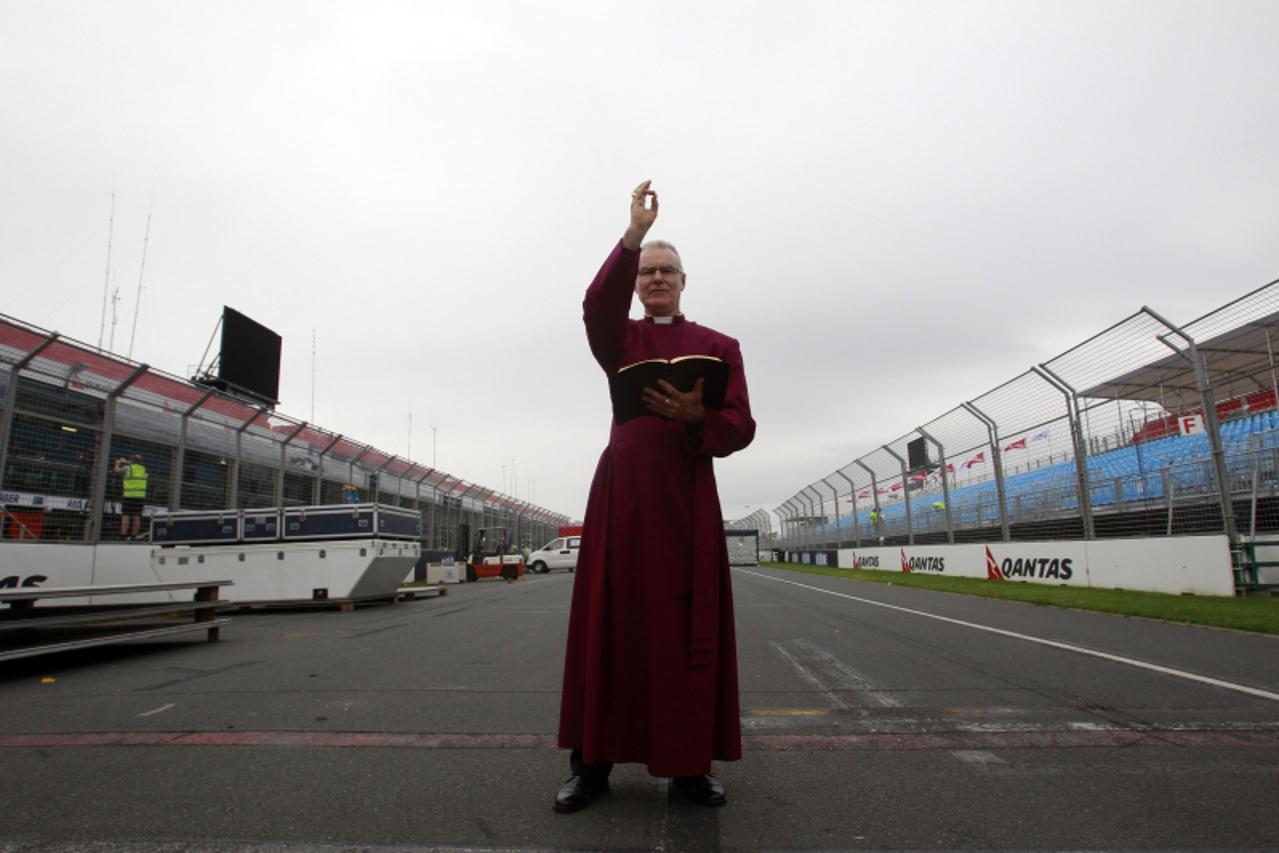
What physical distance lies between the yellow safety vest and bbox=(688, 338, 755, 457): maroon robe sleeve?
12.1m

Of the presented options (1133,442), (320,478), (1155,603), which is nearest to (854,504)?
(1133,442)

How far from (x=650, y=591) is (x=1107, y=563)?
1235 cm

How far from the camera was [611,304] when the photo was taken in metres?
2.16

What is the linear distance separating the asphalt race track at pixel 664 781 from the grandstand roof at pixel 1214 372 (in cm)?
647

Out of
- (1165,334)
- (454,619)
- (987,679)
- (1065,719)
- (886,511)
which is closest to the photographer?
(1065,719)

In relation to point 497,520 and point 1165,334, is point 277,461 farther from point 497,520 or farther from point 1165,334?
point 497,520

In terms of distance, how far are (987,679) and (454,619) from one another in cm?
677

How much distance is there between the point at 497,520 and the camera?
143 ft

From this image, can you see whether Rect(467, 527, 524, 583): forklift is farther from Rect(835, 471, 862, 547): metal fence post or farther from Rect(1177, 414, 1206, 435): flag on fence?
Rect(1177, 414, 1206, 435): flag on fence

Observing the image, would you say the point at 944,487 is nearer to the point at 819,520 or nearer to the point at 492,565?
the point at 819,520

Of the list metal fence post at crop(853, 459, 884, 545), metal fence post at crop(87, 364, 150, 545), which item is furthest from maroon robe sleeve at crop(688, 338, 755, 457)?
metal fence post at crop(853, 459, 884, 545)

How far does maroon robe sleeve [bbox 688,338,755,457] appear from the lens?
216 cm

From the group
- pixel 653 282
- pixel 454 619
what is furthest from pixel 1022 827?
pixel 454 619

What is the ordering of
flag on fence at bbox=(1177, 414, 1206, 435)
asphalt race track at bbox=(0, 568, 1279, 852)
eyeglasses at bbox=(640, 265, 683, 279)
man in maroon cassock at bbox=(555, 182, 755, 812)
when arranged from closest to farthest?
asphalt race track at bbox=(0, 568, 1279, 852) < man in maroon cassock at bbox=(555, 182, 755, 812) < eyeglasses at bbox=(640, 265, 683, 279) < flag on fence at bbox=(1177, 414, 1206, 435)
